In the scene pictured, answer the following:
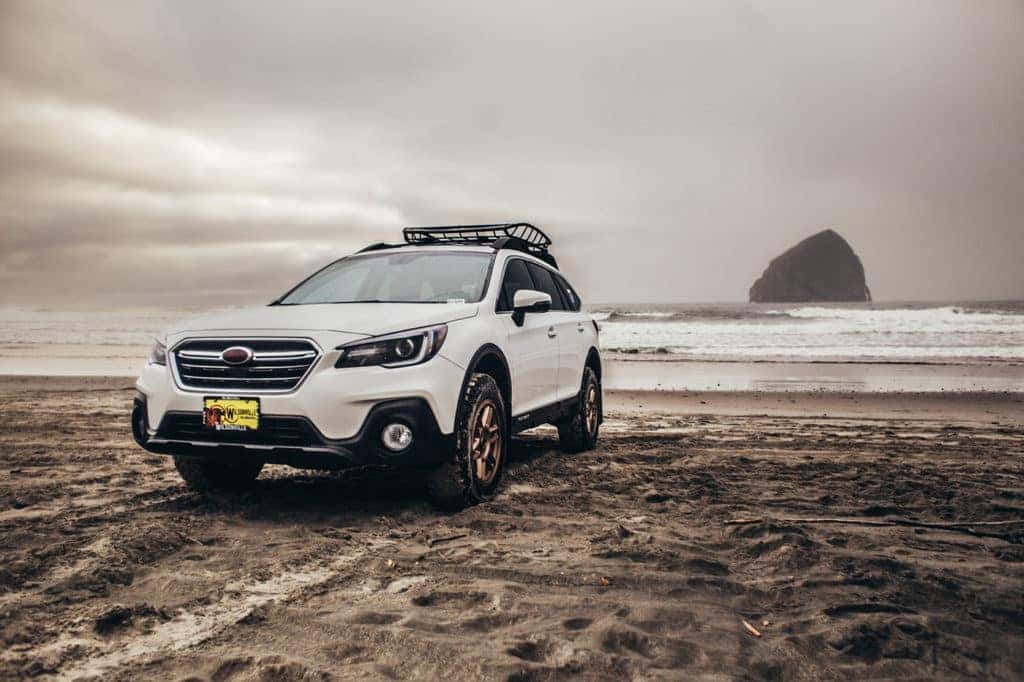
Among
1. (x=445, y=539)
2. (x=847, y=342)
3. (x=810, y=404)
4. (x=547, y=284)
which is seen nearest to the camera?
(x=445, y=539)

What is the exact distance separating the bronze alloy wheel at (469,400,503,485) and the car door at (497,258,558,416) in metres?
0.40

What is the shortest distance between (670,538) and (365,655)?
204cm

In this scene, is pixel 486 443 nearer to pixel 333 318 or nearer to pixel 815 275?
pixel 333 318

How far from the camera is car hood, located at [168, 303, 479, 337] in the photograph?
15.3ft

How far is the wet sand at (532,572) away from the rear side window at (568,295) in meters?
1.67

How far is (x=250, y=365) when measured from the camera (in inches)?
181

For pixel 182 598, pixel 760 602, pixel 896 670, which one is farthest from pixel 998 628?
pixel 182 598

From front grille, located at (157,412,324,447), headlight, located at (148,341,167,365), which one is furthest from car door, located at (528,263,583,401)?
headlight, located at (148,341,167,365)

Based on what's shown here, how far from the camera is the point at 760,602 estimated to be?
11.1 feet

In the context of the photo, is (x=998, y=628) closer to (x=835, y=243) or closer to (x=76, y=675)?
(x=76, y=675)

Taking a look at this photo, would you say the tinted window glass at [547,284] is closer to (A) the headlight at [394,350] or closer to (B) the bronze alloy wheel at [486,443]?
(B) the bronze alloy wheel at [486,443]

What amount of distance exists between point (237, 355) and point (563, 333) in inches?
125

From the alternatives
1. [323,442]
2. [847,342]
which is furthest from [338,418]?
[847,342]

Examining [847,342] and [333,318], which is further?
[847,342]
